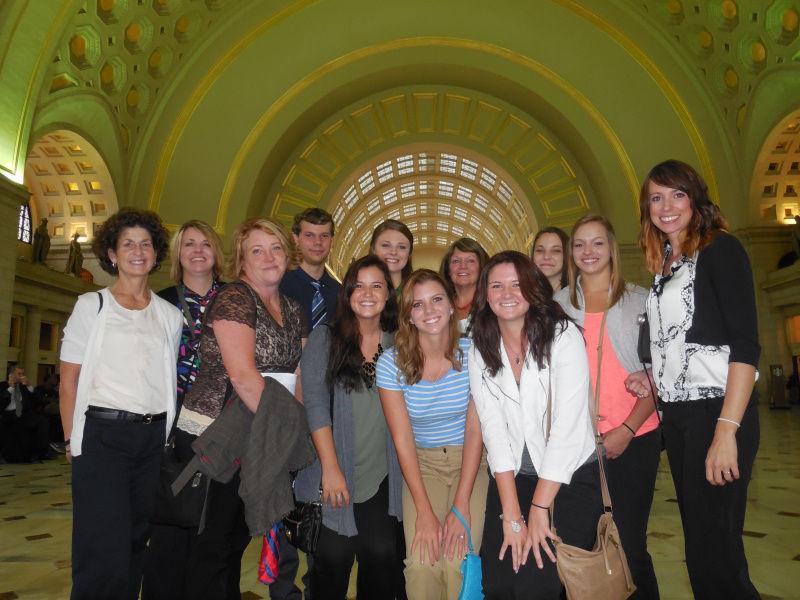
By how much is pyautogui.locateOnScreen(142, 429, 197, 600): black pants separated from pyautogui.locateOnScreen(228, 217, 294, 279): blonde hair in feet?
4.57

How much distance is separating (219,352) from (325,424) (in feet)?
2.08

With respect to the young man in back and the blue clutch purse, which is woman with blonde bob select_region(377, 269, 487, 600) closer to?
the blue clutch purse

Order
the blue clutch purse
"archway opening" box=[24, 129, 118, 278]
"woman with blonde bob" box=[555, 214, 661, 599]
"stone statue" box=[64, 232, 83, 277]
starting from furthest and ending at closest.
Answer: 1. "stone statue" box=[64, 232, 83, 277]
2. "archway opening" box=[24, 129, 118, 278]
3. "woman with blonde bob" box=[555, 214, 661, 599]
4. the blue clutch purse

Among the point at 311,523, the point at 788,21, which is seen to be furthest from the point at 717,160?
the point at 311,523

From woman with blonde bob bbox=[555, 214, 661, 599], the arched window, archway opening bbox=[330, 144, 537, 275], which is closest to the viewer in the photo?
woman with blonde bob bbox=[555, 214, 661, 599]

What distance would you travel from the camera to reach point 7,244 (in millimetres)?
12461

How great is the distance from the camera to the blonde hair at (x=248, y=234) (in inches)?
123

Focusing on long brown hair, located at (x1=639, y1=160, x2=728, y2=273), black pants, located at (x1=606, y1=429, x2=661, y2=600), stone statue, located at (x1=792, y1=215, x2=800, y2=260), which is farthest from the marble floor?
stone statue, located at (x1=792, y1=215, x2=800, y2=260)

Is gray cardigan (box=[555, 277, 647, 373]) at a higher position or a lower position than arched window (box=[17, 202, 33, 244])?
lower

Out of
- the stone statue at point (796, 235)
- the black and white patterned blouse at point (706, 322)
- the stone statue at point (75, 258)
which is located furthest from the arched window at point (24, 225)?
the stone statue at point (796, 235)

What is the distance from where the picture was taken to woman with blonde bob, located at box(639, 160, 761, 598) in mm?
2125

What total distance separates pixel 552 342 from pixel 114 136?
1688 centimetres

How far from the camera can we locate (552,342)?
8.47 ft

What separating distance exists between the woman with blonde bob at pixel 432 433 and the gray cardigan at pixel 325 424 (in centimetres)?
12
